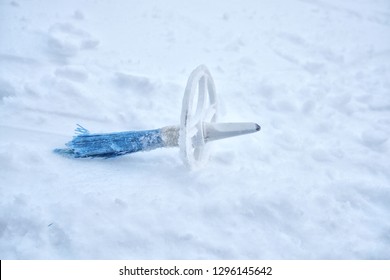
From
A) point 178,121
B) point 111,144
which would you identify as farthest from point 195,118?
point 178,121

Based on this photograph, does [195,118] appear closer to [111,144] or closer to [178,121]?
[111,144]

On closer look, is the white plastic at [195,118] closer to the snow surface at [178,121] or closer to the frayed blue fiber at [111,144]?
the snow surface at [178,121]

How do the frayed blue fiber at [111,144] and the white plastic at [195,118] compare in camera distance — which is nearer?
the white plastic at [195,118]

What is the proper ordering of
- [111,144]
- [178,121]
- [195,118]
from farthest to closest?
[178,121]
[111,144]
[195,118]

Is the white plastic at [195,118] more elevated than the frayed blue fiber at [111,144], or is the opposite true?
the white plastic at [195,118]

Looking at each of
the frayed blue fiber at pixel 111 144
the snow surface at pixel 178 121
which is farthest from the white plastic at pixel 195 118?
the frayed blue fiber at pixel 111 144

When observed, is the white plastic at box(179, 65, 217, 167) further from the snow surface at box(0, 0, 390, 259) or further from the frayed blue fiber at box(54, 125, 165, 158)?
→ the frayed blue fiber at box(54, 125, 165, 158)
